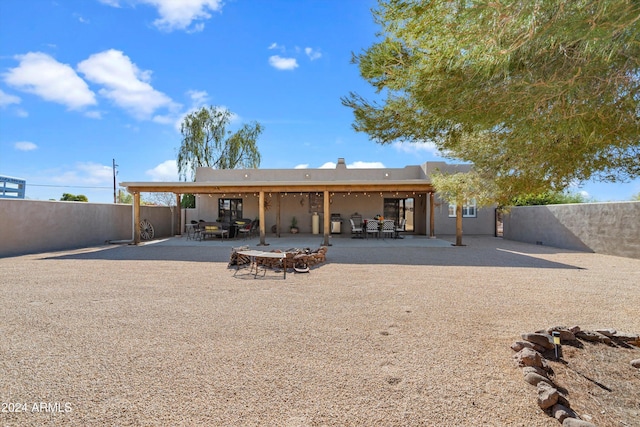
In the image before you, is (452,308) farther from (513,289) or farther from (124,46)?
(124,46)

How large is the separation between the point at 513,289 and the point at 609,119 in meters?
3.72

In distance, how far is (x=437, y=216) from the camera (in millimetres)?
15719

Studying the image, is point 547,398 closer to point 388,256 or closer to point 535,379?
point 535,379

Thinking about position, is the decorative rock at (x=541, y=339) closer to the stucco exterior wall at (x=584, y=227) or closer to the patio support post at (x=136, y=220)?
the stucco exterior wall at (x=584, y=227)

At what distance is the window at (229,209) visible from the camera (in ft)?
54.4

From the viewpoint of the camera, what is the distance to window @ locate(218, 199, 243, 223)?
16.6 metres

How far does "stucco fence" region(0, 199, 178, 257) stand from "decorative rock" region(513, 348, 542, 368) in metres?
12.6

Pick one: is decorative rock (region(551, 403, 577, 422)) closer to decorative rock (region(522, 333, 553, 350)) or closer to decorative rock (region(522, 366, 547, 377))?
decorative rock (region(522, 366, 547, 377))

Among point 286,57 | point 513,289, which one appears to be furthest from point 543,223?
point 286,57

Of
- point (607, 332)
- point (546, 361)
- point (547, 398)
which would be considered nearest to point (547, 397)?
point (547, 398)

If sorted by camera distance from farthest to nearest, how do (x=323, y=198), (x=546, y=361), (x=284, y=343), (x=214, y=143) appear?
(x=214, y=143) < (x=323, y=198) < (x=284, y=343) < (x=546, y=361)

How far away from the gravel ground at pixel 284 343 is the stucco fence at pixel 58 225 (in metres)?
4.21

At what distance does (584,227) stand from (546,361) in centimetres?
1038

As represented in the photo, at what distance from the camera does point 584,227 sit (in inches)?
408
